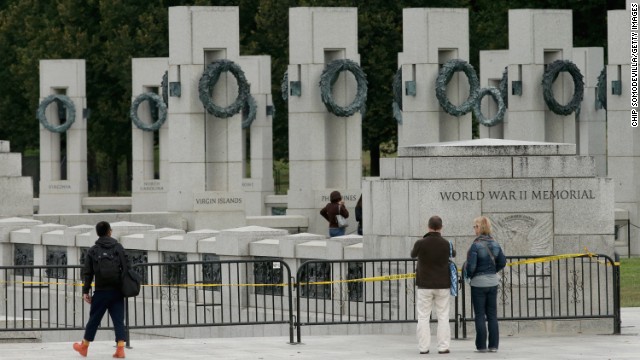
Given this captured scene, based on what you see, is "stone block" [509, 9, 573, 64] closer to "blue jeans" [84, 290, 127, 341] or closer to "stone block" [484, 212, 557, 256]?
"stone block" [484, 212, 557, 256]

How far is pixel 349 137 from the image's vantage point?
41781 mm

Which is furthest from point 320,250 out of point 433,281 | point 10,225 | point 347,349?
point 10,225

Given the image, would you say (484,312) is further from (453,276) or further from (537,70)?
(537,70)

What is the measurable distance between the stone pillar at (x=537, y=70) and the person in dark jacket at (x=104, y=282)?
78.5 ft

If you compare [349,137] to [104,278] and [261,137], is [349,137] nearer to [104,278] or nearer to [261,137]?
[261,137]

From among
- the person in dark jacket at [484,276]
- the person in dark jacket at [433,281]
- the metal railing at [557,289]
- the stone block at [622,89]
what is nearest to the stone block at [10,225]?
the metal railing at [557,289]

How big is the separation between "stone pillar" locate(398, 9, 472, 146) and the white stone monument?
4628 mm

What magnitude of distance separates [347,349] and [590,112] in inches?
1147

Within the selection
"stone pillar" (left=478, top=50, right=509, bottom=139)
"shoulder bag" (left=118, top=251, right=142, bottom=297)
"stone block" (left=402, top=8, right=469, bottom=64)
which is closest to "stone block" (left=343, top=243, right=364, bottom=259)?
"shoulder bag" (left=118, top=251, right=142, bottom=297)

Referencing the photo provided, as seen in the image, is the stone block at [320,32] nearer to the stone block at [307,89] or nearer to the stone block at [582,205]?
the stone block at [307,89]

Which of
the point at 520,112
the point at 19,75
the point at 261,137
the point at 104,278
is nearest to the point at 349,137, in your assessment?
the point at 520,112

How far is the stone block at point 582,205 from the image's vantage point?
21734 millimetres

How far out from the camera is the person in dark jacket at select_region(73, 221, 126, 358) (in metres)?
18.8

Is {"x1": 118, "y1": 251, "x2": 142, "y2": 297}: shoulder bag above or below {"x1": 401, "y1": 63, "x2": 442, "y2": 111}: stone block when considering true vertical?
below
